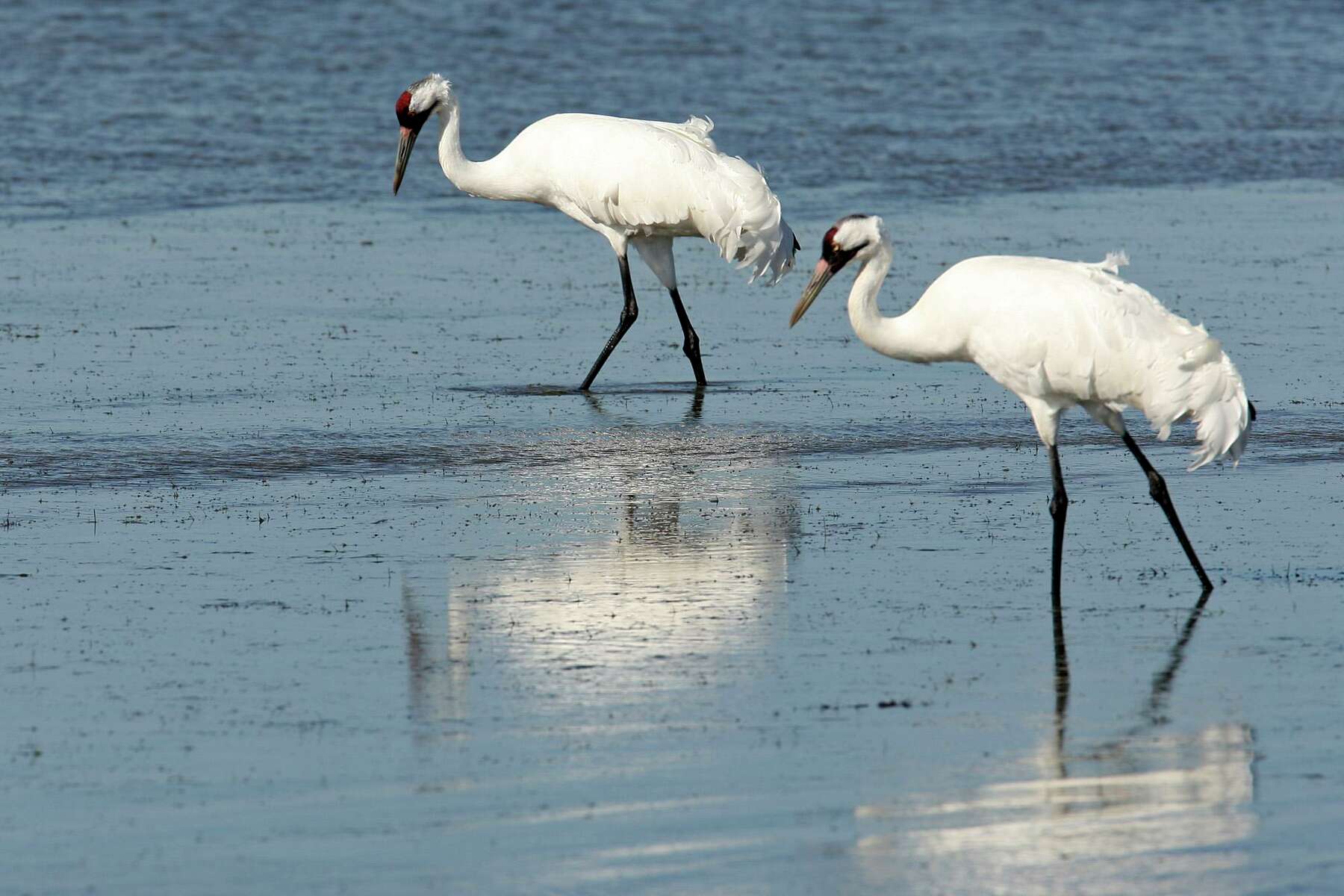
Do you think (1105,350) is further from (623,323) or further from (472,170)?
(472,170)

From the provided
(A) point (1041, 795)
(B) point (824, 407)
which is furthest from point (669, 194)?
(A) point (1041, 795)

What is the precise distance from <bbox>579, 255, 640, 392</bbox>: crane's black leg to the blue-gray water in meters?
0.14

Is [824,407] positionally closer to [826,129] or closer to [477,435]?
[477,435]

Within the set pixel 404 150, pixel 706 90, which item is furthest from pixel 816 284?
pixel 706 90

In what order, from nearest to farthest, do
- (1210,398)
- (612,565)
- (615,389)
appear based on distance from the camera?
(1210,398)
(612,565)
(615,389)

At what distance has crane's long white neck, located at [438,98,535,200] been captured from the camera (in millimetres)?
13469

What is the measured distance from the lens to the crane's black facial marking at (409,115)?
44.9 feet

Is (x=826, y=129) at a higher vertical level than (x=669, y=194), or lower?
lower

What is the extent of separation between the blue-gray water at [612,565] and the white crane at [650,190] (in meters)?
0.57

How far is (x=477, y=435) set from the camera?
10.7m

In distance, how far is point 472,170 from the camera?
13711 millimetres

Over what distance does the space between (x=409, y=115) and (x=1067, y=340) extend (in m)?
6.77

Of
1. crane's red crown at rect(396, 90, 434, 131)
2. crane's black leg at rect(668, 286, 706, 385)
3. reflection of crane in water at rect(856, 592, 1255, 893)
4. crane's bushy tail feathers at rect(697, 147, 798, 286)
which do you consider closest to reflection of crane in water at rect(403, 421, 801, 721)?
reflection of crane in water at rect(856, 592, 1255, 893)

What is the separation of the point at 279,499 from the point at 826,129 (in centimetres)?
1409
